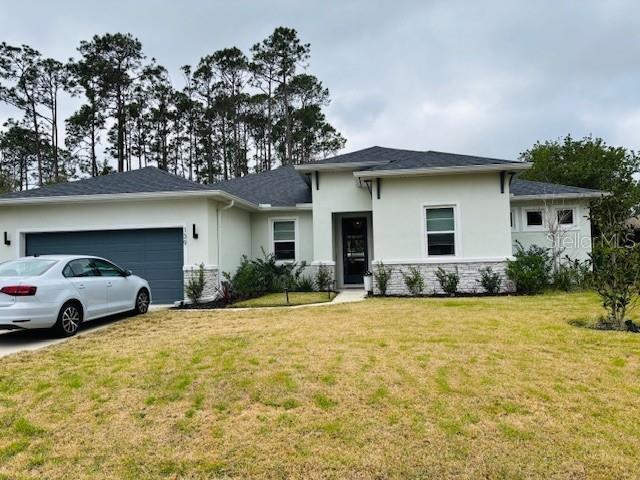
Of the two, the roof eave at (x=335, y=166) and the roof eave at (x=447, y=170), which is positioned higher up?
the roof eave at (x=335, y=166)

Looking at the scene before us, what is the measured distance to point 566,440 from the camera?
3010mm

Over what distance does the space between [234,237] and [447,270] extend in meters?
6.29

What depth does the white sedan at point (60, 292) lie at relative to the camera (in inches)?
249

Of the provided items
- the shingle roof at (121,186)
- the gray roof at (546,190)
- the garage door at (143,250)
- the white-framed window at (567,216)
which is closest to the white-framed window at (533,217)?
the white-framed window at (567,216)

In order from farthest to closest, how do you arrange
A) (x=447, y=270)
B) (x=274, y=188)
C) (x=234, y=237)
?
1. (x=274, y=188)
2. (x=234, y=237)
3. (x=447, y=270)

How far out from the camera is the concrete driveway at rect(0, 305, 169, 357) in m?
6.21

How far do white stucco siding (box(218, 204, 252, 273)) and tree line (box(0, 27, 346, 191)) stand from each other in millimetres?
15599

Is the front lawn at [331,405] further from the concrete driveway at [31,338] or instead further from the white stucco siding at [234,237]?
the white stucco siding at [234,237]

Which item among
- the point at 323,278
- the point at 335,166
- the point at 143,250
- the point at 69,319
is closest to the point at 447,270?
the point at 323,278

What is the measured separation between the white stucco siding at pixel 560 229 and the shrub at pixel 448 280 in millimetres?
3888

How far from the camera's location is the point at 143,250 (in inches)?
437

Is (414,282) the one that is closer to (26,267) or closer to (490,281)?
(490,281)

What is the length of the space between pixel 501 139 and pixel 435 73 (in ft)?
31.6

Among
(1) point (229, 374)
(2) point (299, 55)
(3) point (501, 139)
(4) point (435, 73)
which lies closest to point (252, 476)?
(1) point (229, 374)
